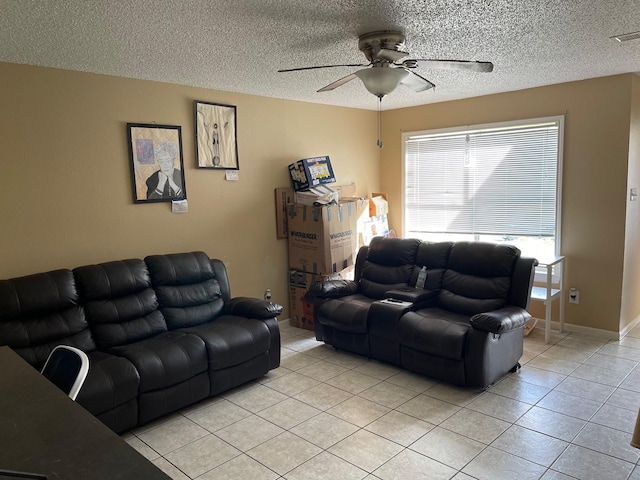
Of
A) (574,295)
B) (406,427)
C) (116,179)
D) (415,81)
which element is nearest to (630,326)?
(574,295)

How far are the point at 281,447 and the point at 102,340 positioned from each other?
4.93 ft

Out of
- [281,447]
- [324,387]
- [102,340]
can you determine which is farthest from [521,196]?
[102,340]

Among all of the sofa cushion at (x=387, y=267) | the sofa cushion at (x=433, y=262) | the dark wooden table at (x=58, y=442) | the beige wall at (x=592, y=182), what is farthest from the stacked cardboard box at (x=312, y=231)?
the dark wooden table at (x=58, y=442)

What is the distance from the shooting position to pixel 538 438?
9.29ft

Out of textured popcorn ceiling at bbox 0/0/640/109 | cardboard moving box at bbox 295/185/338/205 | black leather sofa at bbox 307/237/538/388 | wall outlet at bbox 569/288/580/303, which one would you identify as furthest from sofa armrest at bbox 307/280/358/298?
wall outlet at bbox 569/288/580/303

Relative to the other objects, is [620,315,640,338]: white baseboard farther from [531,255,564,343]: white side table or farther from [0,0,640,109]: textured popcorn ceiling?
[0,0,640,109]: textured popcorn ceiling

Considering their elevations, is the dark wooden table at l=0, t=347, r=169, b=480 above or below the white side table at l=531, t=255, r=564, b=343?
above

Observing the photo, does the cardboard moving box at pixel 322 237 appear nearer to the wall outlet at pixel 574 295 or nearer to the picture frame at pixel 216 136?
the picture frame at pixel 216 136

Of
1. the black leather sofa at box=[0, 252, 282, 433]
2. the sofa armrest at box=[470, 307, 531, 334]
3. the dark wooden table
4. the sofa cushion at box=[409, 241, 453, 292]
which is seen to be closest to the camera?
the dark wooden table

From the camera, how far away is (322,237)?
15.7 ft

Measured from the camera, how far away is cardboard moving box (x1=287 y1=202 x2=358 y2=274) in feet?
15.8

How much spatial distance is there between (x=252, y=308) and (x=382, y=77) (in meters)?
2.08

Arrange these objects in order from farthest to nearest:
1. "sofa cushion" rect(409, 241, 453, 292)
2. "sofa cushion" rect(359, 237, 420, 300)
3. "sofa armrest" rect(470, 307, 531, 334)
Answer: "sofa cushion" rect(359, 237, 420, 300) → "sofa cushion" rect(409, 241, 453, 292) → "sofa armrest" rect(470, 307, 531, 334)

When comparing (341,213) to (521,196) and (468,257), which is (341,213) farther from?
(521,196)
